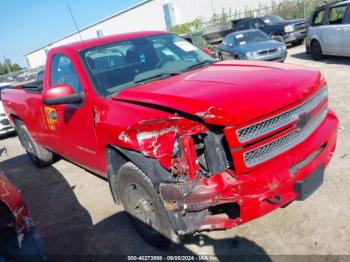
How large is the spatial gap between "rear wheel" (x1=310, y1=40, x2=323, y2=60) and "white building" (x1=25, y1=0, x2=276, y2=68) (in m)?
19.3

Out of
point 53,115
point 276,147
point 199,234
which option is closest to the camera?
point 276,147

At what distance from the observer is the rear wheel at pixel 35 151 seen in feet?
19.6

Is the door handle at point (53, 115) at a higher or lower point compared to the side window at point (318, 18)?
higher

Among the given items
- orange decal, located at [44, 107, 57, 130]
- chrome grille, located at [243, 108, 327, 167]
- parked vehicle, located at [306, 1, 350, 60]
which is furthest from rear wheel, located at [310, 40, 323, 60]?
orange decal, located at [44, 107, 57, 130]

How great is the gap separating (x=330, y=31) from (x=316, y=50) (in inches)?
43.7

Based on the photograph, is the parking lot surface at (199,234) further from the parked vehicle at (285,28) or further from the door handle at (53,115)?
the parked vehicle at (285,28)

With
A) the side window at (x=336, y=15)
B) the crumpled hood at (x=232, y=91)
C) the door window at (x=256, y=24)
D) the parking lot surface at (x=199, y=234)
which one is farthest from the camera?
the door window at (x=256, y=24)

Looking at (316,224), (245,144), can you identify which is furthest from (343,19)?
(245,144)

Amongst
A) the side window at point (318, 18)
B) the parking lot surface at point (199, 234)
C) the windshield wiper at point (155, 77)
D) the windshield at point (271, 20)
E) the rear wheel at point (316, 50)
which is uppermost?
the windshield wiper at point (155, 77)

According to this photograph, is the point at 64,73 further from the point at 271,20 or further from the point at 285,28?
the point at 271,20

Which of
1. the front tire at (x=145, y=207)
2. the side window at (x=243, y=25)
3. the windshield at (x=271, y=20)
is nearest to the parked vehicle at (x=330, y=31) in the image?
the windshield at (x=271, y=20)

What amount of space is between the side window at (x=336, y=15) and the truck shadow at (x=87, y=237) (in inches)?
361

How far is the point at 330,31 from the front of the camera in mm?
10375

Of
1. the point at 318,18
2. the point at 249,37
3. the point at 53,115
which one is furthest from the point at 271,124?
the point at 249,37
